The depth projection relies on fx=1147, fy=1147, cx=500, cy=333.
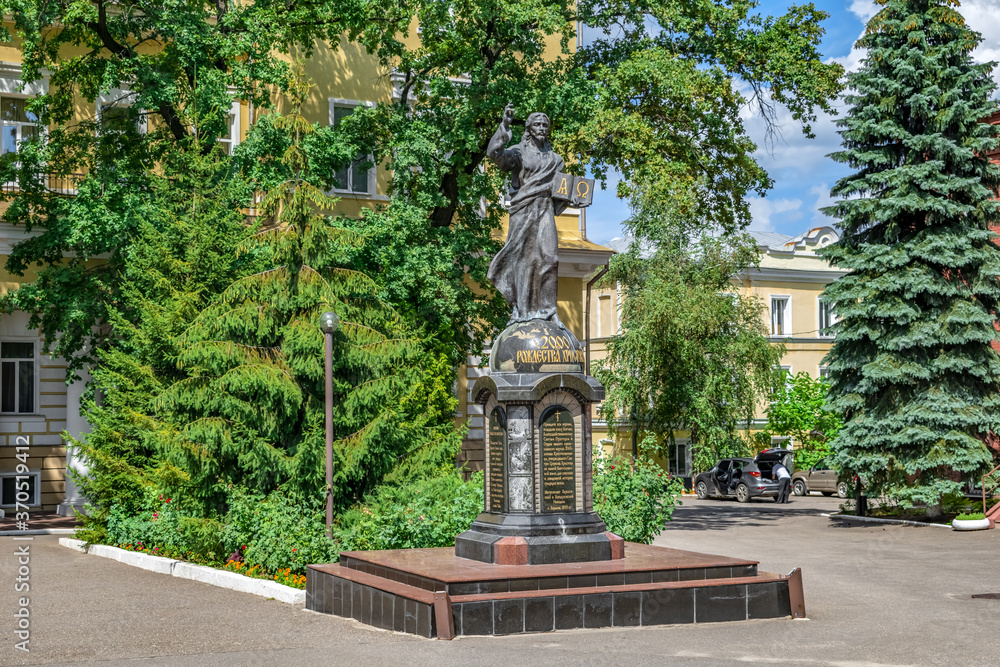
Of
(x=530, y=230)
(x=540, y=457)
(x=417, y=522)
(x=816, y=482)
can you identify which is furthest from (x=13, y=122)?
(x=816, y=482)

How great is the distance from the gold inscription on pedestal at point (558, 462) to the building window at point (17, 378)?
18220mm

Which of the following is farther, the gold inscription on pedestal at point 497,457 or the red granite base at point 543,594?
the gold inscription on pedestal at point 497,457

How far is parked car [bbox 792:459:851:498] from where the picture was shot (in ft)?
132

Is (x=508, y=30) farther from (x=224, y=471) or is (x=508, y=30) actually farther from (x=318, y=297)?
(x=224, y=471)

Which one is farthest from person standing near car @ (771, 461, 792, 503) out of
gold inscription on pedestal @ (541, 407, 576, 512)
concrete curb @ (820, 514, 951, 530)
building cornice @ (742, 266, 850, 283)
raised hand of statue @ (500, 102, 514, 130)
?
raised hand of statue @ (500, 102, 514, 130)

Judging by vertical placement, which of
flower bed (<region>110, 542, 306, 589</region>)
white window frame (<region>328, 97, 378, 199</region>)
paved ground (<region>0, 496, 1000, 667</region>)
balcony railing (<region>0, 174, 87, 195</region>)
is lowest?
paved ground (<region>0, 496, 1000, 667</region>)

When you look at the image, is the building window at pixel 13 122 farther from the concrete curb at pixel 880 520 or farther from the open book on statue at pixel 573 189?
the concrete curb at pixel 880 520

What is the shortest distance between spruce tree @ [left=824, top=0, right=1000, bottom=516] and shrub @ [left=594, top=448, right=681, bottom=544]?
441 inches

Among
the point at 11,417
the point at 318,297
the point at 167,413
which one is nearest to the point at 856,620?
the point at 318,297

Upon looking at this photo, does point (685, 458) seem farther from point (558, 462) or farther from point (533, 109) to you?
point (558, 462)

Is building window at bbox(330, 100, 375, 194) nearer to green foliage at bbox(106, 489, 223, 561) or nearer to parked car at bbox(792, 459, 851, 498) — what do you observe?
green foliage at bbox(106, 489, 223, 561)

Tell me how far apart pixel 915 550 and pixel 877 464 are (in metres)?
5.56

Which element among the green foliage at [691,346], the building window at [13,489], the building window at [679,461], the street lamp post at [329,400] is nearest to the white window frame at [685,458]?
the building window at [679,461]

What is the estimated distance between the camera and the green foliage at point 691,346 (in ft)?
123
